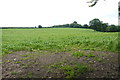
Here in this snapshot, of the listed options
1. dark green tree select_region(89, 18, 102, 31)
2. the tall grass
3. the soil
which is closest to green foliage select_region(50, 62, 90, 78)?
the soil

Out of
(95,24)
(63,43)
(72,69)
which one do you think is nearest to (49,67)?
(72,69)

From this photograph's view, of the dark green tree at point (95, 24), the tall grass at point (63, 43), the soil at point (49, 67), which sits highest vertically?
the dark green tree at point (95, 24)

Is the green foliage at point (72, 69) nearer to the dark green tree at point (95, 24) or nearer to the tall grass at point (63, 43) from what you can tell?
the tall grass at point (63, 43)

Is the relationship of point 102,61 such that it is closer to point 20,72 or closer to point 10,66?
point 20,72

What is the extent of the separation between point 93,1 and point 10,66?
409 centimetres

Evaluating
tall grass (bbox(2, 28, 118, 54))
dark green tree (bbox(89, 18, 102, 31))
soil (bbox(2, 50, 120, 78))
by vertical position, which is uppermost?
dark green tree (bbox(89, 18, 102, 31))

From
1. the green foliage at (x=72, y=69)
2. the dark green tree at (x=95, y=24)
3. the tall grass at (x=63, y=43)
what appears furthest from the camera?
the dark green tree at (x=95, y=24)

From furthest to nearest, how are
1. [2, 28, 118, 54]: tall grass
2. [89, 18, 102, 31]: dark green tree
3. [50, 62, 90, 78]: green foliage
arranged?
[89, 18, 102, 31]: dark green tree < [2, 28, 118, 54]: tall grass < [50, 62, 90, 78]: green foliage

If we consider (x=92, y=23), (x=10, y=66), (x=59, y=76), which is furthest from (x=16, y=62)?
(x=92, y=23)

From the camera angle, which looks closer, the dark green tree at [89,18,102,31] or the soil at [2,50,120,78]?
the soil at [2,50,120,78]

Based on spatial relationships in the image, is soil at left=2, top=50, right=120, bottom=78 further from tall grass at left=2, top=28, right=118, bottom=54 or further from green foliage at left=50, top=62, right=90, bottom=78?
tall grass at left=2, top=28, right=118, bottom=54

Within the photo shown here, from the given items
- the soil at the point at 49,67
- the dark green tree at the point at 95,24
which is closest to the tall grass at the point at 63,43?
the soil at the point at 49,67

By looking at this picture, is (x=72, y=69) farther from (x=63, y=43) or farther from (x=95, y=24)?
(x=95, y=24)

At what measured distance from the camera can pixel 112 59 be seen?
5.60 metres
